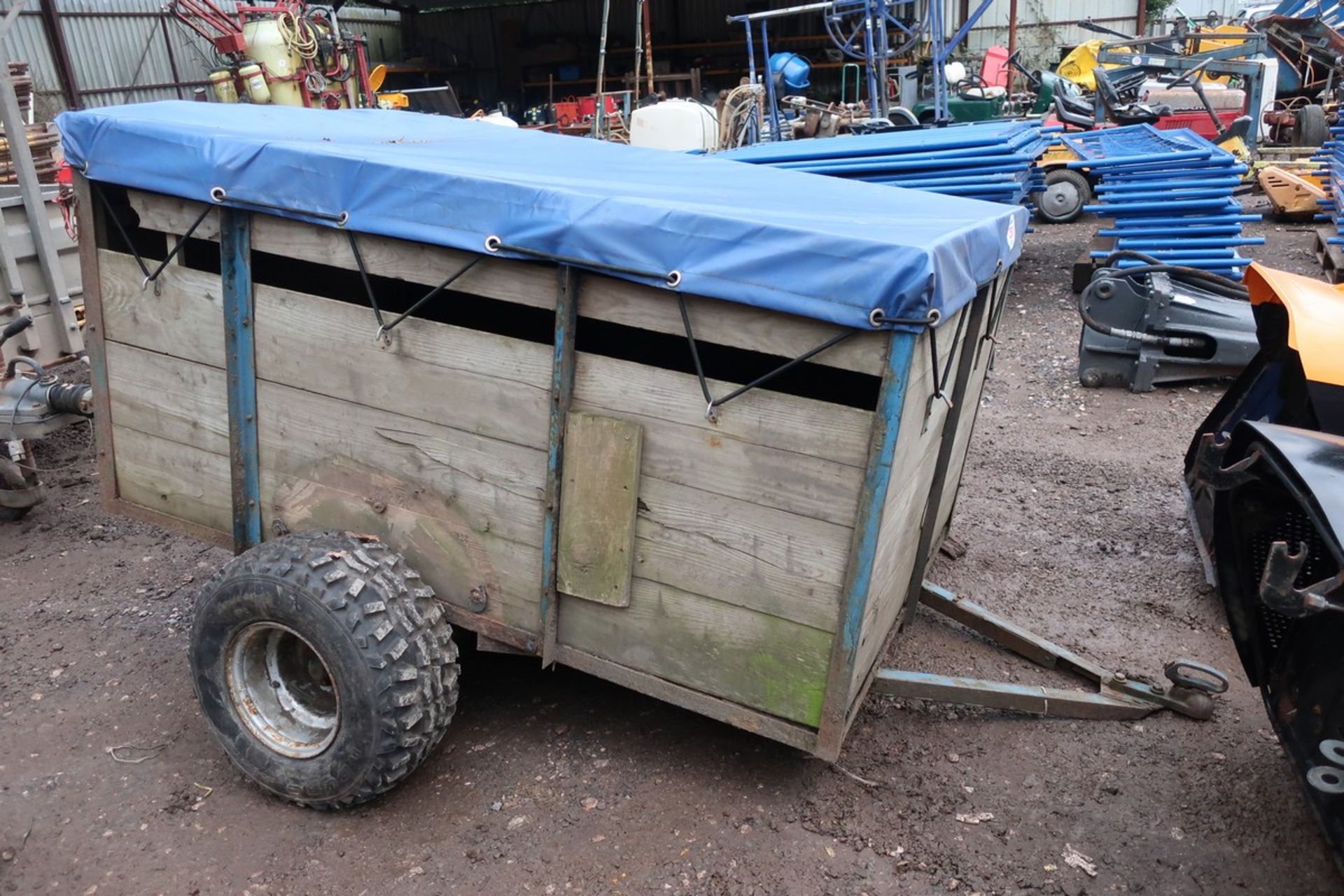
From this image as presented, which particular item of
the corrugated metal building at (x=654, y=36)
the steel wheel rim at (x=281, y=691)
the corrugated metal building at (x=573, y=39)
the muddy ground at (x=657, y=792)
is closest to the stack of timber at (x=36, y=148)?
the muddy ground at (x=657, y=792)

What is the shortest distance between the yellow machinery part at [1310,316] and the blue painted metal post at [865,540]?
182cm

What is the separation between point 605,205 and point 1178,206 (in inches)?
261

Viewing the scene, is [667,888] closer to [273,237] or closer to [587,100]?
[273,237]

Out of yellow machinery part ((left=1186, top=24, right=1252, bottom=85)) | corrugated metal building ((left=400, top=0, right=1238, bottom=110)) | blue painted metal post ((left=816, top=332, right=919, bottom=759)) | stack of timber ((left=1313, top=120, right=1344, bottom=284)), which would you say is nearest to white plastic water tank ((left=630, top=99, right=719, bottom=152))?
yellow machinery part ((left=1186, top=24, right=1252, bottom=85))

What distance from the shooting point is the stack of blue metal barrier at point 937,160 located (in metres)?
6.96

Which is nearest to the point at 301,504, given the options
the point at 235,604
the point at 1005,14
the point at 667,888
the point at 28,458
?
the point at 235,604

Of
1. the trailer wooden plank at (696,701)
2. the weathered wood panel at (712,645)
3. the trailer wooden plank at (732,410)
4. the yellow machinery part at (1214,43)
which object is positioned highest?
the yellow machinery part at (1214,43)

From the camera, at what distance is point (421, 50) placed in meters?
22.8

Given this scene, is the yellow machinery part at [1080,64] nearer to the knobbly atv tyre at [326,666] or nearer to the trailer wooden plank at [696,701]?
the trailer wooden plank at [696,701]

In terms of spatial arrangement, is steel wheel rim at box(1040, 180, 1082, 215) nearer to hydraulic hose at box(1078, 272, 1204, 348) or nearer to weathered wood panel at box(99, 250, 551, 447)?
hydraulic hose at box(1078, 272, 1204, 348)

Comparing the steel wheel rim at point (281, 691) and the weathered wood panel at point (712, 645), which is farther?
A: the steel wheel rim at point (281, 691)

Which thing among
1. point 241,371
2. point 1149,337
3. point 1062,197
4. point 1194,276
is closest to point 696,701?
point 241,371

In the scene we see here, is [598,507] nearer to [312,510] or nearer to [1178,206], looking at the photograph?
[312,510]

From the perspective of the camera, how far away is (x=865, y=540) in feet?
7.23
